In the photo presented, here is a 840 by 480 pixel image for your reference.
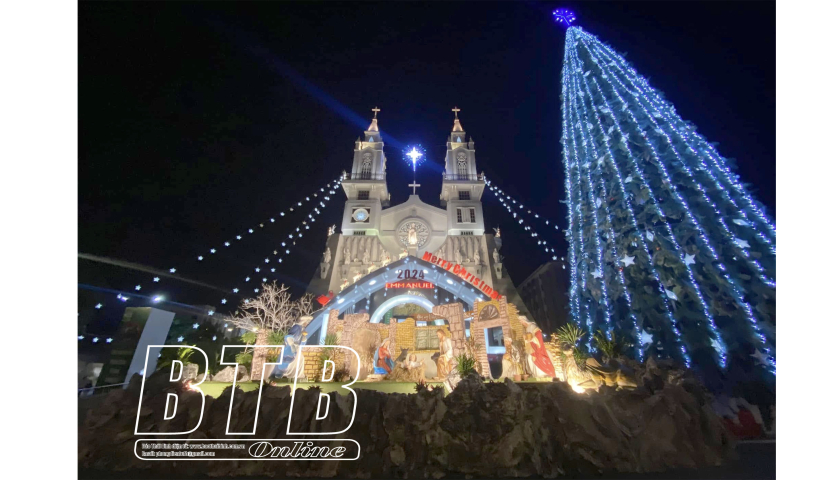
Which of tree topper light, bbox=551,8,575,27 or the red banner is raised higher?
tree topper light, bbox=551,8,575,27

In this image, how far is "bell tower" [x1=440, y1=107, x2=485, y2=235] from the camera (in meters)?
29.3

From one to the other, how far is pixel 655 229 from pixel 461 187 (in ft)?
79.8

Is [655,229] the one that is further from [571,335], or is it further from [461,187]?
[461,187]

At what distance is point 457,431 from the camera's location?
4.78 m

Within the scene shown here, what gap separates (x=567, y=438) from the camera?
479cm

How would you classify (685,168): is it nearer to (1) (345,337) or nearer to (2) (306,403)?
(2) (306,403)

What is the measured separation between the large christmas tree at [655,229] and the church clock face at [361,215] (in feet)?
69.6

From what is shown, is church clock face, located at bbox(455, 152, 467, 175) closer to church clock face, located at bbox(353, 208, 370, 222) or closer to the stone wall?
church clock face, located at bbox(353, 208, 370, 222)

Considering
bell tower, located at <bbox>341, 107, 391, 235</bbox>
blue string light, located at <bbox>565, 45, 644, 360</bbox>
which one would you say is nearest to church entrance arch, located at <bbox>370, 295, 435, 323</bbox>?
blue string light, located at <bbox>565, 45, 644, 360</bbox>

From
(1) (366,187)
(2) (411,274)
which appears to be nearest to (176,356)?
(2) (411,274)

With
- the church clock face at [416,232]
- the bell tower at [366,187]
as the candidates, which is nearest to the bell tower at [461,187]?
the church clock face at [416,232]

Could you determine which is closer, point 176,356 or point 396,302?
point 176,356

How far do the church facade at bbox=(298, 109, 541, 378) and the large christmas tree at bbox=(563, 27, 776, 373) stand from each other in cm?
349

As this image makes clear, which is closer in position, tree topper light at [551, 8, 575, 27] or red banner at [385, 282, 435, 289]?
tree topper light at [551, 8, 575, 27]
